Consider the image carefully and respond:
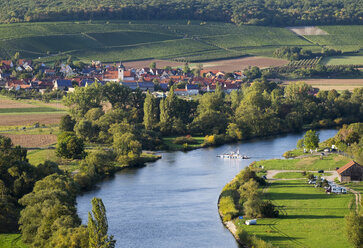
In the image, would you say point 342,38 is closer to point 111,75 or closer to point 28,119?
point 111,75

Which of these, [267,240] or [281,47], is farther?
[281,47]

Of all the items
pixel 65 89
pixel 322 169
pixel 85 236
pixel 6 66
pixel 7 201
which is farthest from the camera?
pixel 6 66

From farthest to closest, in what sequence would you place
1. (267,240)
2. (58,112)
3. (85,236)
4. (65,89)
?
(65,89) → (58,112) → (267,240) → (85,236)

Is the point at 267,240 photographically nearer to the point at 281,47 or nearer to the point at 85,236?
the point at 85,236

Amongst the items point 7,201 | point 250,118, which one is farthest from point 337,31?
point 7,201

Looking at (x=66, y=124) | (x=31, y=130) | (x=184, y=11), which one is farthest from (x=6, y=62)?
(x=184, y=11)

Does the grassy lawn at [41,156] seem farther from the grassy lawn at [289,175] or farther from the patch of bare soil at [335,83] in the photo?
the patch of bare soil at [335,83]
